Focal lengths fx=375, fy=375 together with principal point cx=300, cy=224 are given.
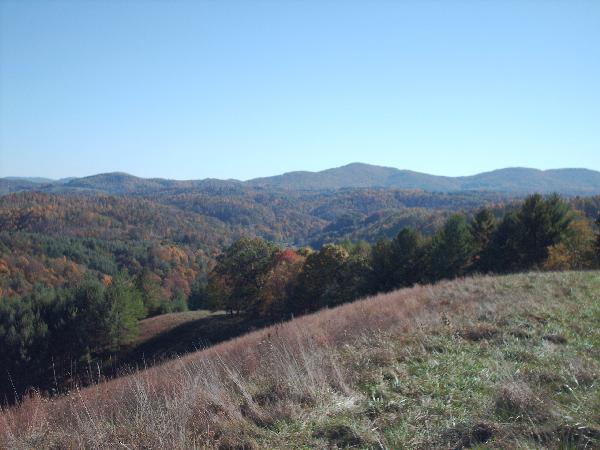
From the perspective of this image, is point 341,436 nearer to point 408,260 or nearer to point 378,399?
point 378,399

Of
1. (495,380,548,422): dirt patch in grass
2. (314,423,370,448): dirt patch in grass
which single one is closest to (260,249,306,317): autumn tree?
(314,423,370,448): dirt patch in grass

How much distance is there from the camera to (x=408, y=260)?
30750 millimetres

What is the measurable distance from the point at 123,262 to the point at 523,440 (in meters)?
131

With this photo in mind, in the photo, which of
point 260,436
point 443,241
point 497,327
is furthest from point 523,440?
point 443,241

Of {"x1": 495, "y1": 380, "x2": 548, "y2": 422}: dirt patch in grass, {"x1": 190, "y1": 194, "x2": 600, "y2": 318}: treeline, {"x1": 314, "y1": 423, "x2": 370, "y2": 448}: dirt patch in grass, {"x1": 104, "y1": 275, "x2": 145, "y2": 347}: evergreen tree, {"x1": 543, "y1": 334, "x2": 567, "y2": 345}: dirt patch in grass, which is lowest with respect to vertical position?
{"x1": 104, "y1": 275, "x2": 145, "y2": 347}: evergreen tree

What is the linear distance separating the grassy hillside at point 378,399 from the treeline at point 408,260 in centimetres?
2071

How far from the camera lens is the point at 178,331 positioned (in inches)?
1346

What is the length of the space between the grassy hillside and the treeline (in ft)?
68.0

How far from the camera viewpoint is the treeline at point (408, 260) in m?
27.2

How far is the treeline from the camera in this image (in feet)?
89.4

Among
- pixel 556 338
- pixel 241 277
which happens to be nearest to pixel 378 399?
pixel 556 338

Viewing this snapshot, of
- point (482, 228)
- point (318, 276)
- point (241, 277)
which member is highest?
point (482, 228)

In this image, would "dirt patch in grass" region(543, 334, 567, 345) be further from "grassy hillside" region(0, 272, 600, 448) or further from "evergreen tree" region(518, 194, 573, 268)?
"evergreen tree" region(518, 194, 573, 268)

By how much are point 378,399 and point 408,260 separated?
89.5 feet
